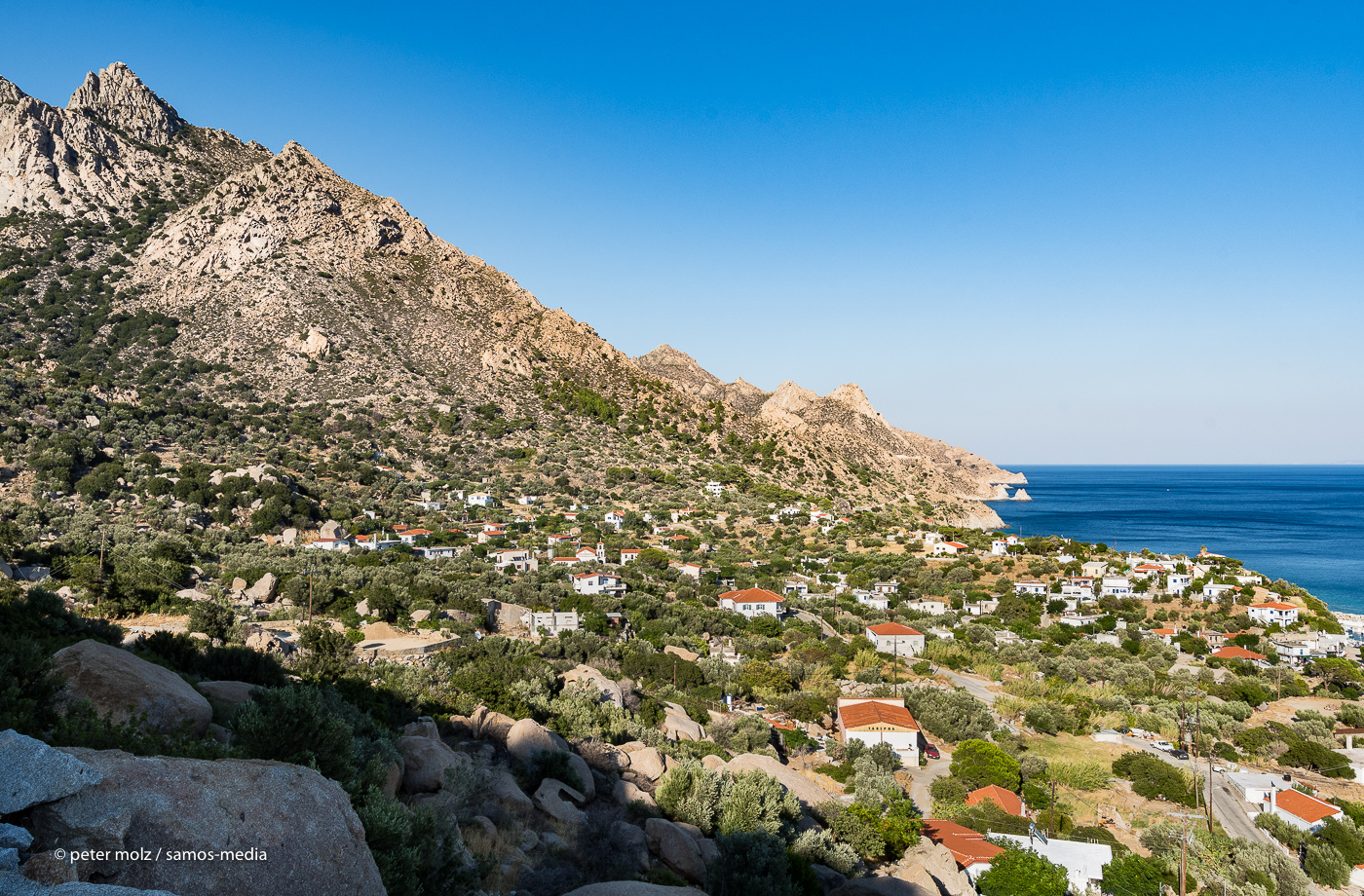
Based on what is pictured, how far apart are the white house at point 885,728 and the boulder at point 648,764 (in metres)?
9.57

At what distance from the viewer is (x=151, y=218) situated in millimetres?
61312

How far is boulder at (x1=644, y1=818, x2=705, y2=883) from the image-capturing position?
376 inches

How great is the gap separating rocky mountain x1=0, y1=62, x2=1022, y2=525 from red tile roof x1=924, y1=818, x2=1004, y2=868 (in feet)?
150

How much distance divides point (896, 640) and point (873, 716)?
11.9 meters

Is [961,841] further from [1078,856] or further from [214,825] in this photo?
[214,825]

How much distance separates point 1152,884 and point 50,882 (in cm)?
1880

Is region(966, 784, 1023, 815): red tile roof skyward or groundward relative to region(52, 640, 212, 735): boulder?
groundward

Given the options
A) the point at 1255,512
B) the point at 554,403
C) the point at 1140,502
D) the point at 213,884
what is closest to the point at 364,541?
the point at 554,403

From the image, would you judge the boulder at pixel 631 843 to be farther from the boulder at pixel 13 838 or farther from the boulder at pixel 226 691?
the boulder at pixel 13 838

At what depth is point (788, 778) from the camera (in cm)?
1411

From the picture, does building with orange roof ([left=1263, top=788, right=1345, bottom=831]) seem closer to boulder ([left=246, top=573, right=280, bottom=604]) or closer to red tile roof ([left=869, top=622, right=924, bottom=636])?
red tile roof ([left=869, top=622, right=924, bottom=636])

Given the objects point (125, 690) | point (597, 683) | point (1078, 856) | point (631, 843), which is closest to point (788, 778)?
point (597, 683)

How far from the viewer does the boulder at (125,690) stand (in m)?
6.99

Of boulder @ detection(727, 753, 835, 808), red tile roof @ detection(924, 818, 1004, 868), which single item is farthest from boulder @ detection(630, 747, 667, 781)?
red tile roof @ detection(924, 818, 1004, 868)
